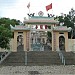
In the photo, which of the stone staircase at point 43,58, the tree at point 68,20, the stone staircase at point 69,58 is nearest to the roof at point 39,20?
the stone staircase at point 43,58

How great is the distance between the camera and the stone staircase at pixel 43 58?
31125 mm

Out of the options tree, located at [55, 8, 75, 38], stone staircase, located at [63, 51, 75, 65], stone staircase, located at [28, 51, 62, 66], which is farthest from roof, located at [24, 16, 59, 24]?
tree, located at [55, 8, 75, 38]

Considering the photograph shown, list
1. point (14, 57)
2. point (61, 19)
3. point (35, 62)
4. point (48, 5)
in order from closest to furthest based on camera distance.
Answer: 1. point (35, 62)
2. point (14, 57)
3. point (48, 5)
4. point (61, 19)

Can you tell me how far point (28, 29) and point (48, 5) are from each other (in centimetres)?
442

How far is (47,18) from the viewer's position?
43.2 m

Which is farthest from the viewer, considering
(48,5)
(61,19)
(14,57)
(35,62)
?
(61,19)

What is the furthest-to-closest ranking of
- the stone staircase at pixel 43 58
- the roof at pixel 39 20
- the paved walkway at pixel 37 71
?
the roof at pixel 39 20, the stone staircase at pixel 43 58, the paved walkway at pixel 37 71

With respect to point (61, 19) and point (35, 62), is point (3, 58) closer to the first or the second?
point (35, 62)

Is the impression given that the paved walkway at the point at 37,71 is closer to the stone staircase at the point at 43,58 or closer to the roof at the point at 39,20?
the stone staircase at the point at 43,58

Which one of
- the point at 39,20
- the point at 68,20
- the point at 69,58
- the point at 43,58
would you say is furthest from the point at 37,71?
the point at 68,20

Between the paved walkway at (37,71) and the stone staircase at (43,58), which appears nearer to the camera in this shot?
the paved walkway at (37,71)

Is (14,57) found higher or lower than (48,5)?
lower

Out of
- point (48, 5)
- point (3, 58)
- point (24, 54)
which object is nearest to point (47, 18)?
point (48, 5)

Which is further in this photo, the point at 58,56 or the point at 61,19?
the point at 61,19
